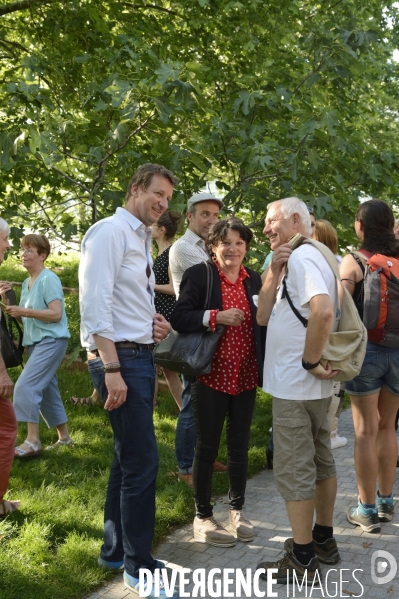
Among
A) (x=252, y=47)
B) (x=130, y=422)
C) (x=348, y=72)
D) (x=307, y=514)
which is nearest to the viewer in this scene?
(x=130, y=422)

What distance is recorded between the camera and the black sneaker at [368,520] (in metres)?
4.55

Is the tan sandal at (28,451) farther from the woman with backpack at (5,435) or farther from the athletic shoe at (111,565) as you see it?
the athletic shoe at (111,565)

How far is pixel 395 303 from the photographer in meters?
4.59

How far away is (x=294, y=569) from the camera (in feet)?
12.7

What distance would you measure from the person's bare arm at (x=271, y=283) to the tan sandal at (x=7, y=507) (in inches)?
81.2

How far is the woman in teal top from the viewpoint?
19.8ft

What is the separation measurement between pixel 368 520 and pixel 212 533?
3.39 feet

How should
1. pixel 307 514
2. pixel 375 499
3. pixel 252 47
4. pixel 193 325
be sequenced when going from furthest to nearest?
pixel 252 47 < pixel 375 499 < pixel 193 325 < pixel 307 514

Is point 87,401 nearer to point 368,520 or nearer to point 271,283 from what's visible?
point 368,520

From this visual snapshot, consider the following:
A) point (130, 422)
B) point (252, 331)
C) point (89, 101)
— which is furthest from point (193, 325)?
point (89, 101)

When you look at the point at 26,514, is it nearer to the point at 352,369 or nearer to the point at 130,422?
the point at 130,422

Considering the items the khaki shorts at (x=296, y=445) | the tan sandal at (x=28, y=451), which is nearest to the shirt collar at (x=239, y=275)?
the khaki shorts at (x=296, y=445)

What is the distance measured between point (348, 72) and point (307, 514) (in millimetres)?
4907

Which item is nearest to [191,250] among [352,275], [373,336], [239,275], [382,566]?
[239,275]
